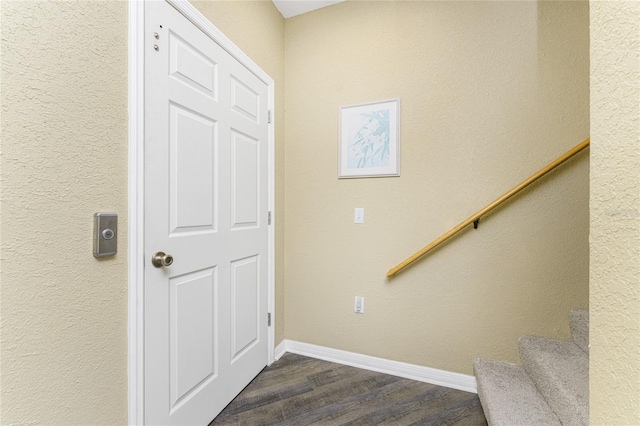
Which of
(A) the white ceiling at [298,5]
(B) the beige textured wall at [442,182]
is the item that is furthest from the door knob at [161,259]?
(A) the white ceiling at [298,5]

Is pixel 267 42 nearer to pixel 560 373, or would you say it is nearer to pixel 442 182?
pixel 442 182

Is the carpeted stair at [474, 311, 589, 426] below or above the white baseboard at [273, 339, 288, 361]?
above

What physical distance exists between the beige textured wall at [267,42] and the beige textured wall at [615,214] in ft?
5.31

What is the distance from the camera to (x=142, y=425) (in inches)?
43.5

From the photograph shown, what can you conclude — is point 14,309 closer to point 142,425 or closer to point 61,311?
point 61,311

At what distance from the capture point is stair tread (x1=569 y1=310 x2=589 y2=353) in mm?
1498

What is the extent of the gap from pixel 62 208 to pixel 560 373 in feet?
7.00

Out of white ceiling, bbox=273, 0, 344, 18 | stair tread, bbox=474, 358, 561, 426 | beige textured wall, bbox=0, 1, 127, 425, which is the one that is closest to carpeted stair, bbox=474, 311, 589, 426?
stair tread, bbox=474, 358, 561, 426

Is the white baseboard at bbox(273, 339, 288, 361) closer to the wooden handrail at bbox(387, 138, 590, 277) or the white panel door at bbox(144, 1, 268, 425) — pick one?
the white panel door at bbox(144, 1, 268, 425)

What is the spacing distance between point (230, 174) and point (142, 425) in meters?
1.19

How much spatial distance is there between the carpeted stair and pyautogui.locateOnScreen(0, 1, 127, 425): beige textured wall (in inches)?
66.2

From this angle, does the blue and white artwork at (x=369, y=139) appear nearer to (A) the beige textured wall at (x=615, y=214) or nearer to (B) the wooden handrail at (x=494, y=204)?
(B) the wooden handrail at (x=494, y=204)

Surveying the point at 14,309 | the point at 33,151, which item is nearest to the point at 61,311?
the point at 14,309

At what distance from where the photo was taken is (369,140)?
1.99 metres
